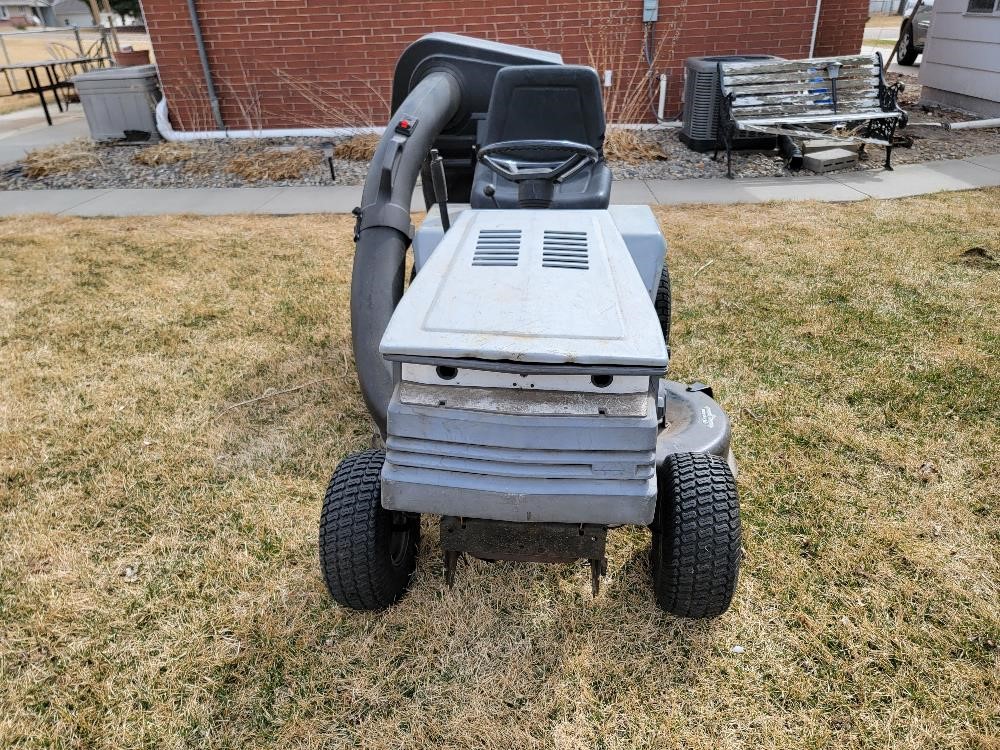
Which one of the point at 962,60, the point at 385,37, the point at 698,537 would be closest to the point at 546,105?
the point at 698,537

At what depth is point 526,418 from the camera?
174cm

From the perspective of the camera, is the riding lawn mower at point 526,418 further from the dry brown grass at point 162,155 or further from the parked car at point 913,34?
the parked car at point 913,34

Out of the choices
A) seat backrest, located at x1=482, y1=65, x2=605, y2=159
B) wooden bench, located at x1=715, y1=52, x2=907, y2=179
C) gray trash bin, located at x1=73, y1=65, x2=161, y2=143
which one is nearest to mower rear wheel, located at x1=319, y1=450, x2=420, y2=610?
seat backrest, located at x1=482, y1=65, x2=605, y2=159

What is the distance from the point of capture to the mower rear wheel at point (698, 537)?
1.99 meters

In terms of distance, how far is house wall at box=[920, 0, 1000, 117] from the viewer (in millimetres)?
8992

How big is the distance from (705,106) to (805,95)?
1065 millimetres

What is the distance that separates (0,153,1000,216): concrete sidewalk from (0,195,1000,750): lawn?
2393 mm

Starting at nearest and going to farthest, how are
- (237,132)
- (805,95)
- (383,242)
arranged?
(383,242)
(805,95)
(237,132)

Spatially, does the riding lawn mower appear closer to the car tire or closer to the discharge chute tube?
the discharge chute tube

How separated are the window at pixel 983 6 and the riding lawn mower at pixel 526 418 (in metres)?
9.57

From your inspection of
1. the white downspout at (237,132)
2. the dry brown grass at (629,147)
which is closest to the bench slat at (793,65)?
the dry brown grass at (629,147)

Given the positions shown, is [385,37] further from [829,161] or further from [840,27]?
[840,27]

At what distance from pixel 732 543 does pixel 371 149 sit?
7.53 meters

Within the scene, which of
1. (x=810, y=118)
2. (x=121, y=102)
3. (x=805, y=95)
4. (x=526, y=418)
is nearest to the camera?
(x=526, y=418)
